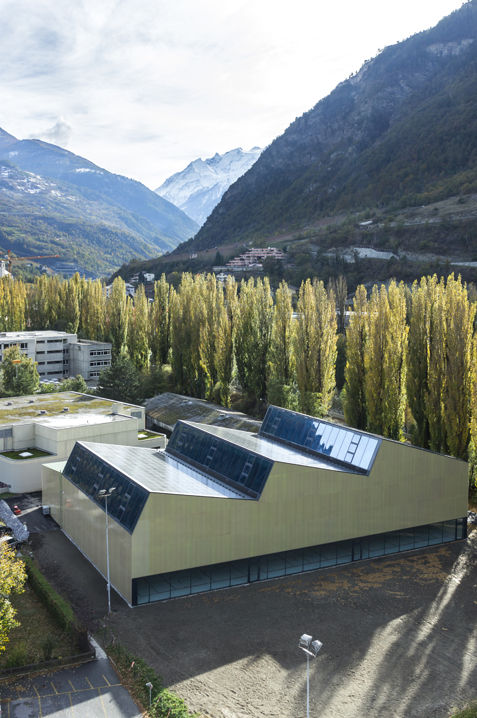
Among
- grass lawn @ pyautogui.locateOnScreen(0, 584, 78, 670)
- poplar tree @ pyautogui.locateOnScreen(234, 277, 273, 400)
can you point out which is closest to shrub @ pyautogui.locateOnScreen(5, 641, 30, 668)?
grass lawn @ pyautogui.locateOnScreen(0, 584, 78, 670)

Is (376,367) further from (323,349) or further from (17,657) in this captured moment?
(17,657)

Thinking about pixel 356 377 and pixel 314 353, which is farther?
pixel 314 353

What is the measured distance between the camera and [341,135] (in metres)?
153

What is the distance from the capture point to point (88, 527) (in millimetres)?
22484

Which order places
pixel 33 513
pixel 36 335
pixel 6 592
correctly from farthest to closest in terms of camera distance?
pixel 36 335 < pixel 33 513 < pixel 6 592

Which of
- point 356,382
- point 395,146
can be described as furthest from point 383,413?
point 395,146

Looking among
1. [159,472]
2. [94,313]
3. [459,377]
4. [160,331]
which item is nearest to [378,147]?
[94,313]

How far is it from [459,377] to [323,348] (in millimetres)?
11844

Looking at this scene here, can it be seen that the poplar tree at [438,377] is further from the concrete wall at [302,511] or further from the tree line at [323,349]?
the concrete wall at [302,511]

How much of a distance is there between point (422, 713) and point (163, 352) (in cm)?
4511

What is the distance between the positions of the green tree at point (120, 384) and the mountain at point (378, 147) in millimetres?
79902

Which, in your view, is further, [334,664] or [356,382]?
[356,382]

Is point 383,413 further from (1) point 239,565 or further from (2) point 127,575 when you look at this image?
(2) point 127,575

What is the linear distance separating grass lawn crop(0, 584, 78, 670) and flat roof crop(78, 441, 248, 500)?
534 centimetres
